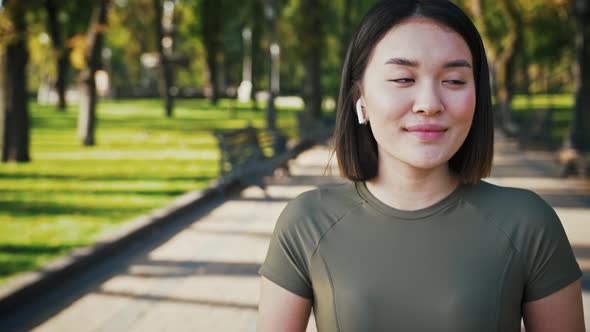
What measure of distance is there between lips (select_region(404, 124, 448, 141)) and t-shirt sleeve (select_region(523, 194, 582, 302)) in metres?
0.30

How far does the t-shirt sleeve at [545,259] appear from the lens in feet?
5.82

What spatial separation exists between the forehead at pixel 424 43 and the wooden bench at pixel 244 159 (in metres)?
10.9

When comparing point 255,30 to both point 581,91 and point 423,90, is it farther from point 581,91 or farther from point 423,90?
point 423,90

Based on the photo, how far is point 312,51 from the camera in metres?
29.0

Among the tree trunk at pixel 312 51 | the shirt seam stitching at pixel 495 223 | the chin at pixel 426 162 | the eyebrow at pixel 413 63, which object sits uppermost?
the tree trunk at pixel 312 51

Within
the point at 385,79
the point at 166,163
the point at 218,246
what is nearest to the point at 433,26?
the point at 385,79

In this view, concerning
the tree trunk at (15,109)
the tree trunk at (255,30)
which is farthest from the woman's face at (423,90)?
the tree trunk at (255,30)

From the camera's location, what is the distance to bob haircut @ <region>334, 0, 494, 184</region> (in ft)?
5.98

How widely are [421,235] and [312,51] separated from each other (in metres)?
27.6

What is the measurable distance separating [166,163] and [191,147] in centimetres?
431

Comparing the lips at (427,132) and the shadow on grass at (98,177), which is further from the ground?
the lips at (427,132)

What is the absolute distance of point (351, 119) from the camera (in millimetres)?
2078

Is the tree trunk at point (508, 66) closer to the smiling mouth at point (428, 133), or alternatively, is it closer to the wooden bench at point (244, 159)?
the wooden bench at point (244, 159)

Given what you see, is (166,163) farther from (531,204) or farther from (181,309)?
(531,204)
